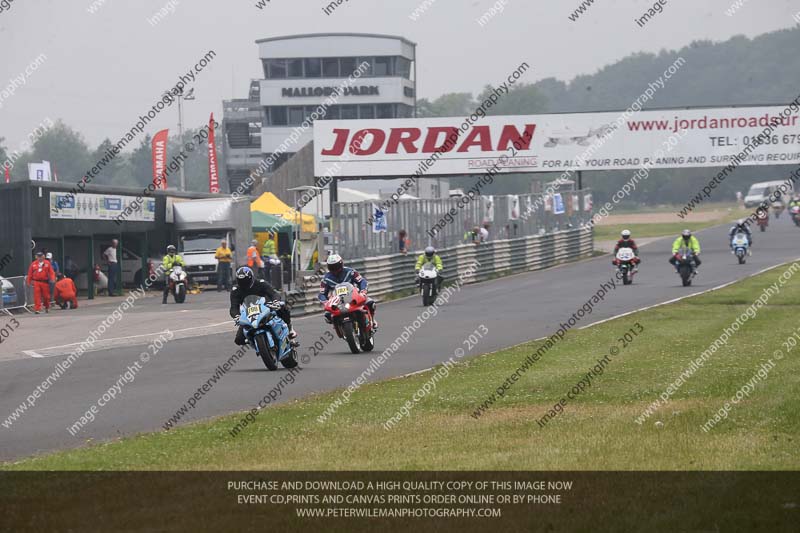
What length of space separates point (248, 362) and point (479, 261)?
78.7 feet

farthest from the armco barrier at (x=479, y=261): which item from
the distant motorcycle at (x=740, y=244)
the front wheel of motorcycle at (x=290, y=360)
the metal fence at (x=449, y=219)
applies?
the front wheel of motorcycle at (x=290, y=360)

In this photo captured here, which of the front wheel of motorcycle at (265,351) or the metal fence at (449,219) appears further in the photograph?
the metal fence at (449,219)

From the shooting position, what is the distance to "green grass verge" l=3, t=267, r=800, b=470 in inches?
361

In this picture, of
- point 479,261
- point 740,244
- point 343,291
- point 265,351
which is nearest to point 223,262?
point 479,261

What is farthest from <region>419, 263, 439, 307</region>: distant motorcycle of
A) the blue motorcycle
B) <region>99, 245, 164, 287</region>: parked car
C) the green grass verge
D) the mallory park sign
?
the mallory park sign

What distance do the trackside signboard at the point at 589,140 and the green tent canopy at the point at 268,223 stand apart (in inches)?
255

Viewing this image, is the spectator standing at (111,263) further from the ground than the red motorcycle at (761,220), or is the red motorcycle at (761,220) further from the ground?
the red motorcycle at (761,220)

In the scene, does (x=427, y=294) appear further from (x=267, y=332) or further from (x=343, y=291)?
(x=267, y=332)

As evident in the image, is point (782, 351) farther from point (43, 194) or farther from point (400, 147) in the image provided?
point (400, 147)

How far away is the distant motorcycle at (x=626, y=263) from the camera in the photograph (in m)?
34.7

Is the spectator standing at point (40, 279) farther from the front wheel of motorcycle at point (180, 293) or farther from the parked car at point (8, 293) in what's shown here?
the front wheel of motorcycle at point (180, 293)

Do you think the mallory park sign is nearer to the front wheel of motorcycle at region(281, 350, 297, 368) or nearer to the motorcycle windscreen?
the motorcycle windscreen
